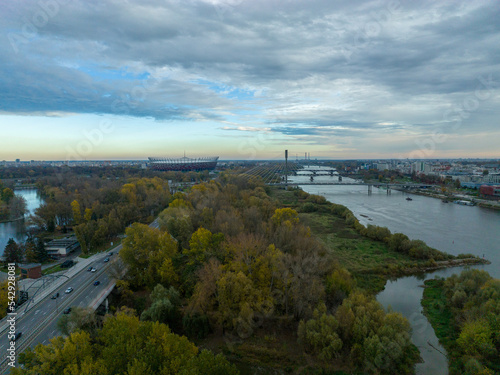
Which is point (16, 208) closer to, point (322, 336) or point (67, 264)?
point (67, 264)

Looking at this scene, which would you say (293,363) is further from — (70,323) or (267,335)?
(70,323)

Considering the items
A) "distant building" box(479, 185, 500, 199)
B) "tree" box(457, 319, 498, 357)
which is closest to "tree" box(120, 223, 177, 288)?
"tree" box(457, 319, 498, 357)

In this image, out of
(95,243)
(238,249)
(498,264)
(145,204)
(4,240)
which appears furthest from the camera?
(145,204)

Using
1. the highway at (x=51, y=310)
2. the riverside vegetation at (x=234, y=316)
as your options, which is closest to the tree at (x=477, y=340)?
the riverside vegetation at (x=234, y=316)

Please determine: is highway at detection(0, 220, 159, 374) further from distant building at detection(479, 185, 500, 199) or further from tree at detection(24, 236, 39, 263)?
distant building at detection(479, 185, 500, 199)

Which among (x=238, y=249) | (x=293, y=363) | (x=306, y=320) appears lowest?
(x=293, y=363)

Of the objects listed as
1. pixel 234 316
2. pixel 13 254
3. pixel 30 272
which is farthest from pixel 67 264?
pixel 234 316

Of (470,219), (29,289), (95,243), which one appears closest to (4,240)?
(95,243)
